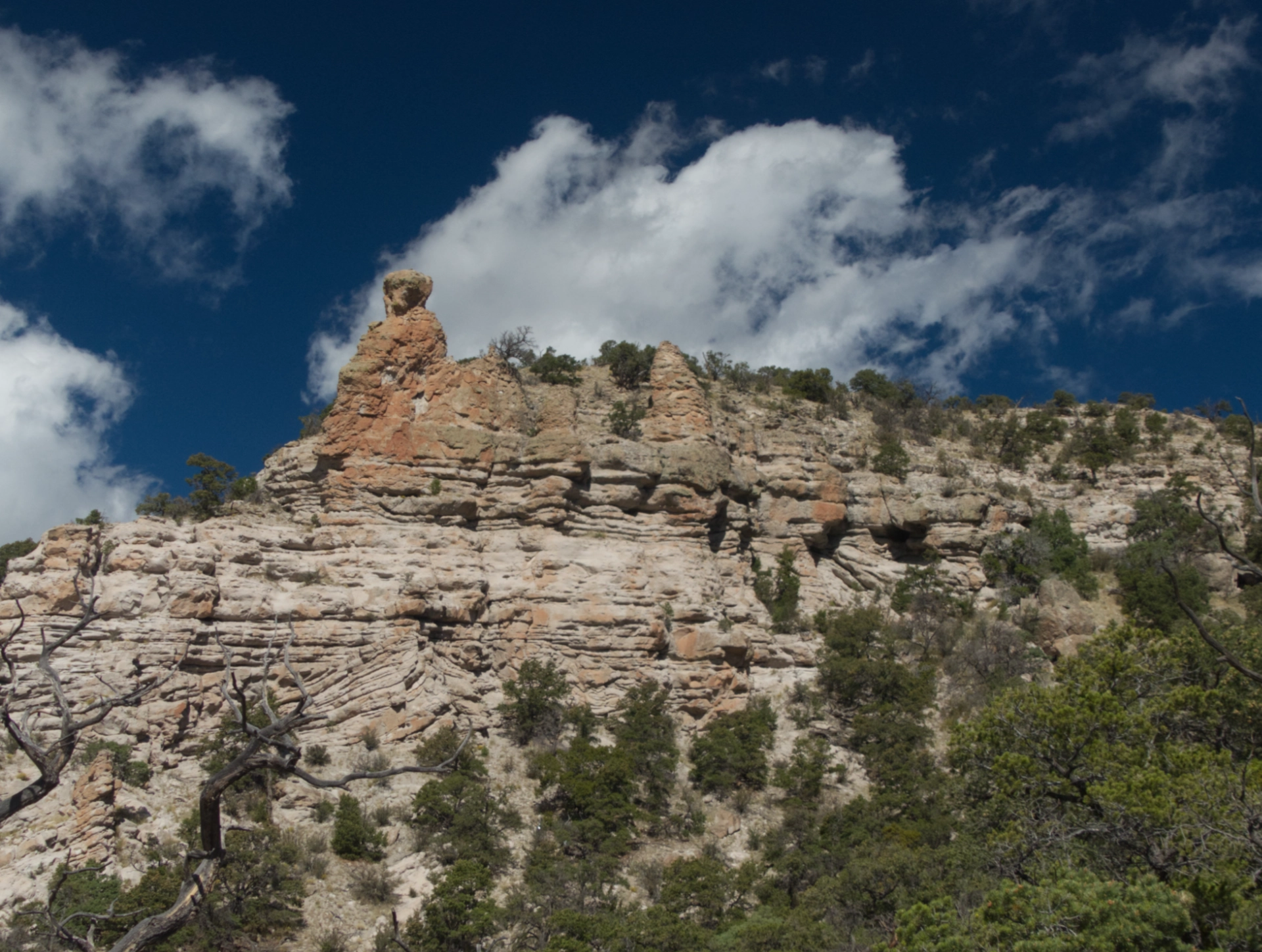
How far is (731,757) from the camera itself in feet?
73.5

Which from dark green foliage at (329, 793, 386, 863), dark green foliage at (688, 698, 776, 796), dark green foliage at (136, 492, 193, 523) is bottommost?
dark green foliage at (329, 793, 386, 863)

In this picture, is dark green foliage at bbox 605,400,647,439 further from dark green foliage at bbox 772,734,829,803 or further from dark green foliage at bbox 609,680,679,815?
dark green foliage at bbox 772,734,829,803

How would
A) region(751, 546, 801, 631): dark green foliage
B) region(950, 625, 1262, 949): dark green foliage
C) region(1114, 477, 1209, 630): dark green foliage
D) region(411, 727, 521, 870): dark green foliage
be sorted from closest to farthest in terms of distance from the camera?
region(950, 625, 1262, 949): dark green foliage, region(411, 727, 521, 870): dark green foliage, region(751, 546, 801, 631): dark green foliage, region(1114, 477, 1209, 630): dark green foliage

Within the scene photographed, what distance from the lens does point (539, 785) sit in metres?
20.9

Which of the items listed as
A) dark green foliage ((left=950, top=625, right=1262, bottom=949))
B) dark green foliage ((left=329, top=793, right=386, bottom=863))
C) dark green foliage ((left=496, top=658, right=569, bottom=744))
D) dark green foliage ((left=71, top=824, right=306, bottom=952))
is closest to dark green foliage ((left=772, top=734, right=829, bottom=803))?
dark green foliage ((left=950, top=625, right=1262, bottom=949))

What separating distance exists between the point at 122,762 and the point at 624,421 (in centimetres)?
1871

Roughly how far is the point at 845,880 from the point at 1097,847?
5.05m

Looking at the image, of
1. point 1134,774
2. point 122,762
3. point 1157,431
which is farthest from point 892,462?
point 122,762

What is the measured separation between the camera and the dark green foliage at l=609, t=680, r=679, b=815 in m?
21.5

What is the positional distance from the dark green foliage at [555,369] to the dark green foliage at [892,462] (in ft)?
43.2

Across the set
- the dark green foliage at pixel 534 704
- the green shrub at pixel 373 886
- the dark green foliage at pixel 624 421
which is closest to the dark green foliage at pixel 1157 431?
the dark green foliage at pixel 624 421

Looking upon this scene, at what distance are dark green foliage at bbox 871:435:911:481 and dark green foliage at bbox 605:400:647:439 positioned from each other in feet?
32.5

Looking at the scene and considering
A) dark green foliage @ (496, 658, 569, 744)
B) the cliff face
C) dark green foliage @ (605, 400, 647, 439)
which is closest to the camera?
the cliff face

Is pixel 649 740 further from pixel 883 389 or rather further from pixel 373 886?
pixel 883 389
